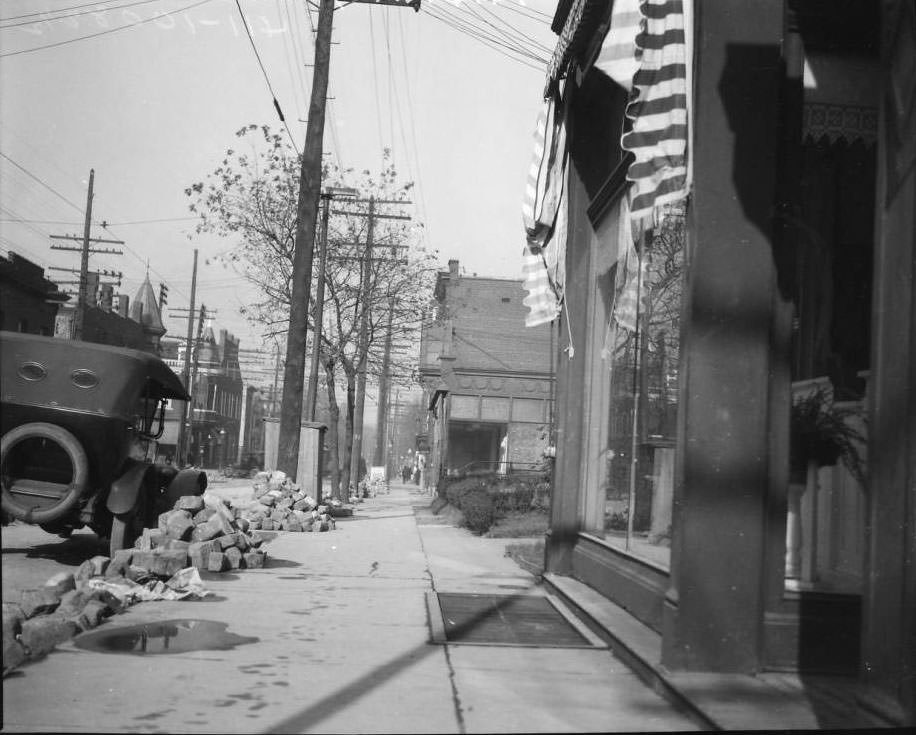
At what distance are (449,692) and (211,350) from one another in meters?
82.1

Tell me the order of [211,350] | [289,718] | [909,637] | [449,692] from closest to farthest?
[909,637] → [289,718] → [449,692] → [211,350]

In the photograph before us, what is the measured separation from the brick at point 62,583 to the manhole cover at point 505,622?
2.89 m

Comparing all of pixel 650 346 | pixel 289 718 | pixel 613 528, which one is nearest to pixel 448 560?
pixel 613 528

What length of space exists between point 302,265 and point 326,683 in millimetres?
15369

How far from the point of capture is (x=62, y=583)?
736 cm

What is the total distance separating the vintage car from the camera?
31.1ft

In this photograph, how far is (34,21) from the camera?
616 cm

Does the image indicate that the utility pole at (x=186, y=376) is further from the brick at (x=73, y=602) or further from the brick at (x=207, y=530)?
the brick at (x=73, y=602)

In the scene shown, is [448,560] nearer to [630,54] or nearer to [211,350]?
[630,54]

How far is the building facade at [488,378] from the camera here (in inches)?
1960

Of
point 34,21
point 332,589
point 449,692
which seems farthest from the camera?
point 332,589

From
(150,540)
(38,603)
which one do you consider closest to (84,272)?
(150,540)

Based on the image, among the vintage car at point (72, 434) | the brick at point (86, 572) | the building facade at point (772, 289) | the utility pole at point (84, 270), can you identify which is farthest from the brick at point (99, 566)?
the utility pole at point (84, 270)

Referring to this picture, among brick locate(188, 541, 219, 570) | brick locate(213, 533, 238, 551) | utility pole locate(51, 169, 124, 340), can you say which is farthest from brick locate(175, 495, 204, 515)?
utility pole locate(51, 169, 124, 340)
